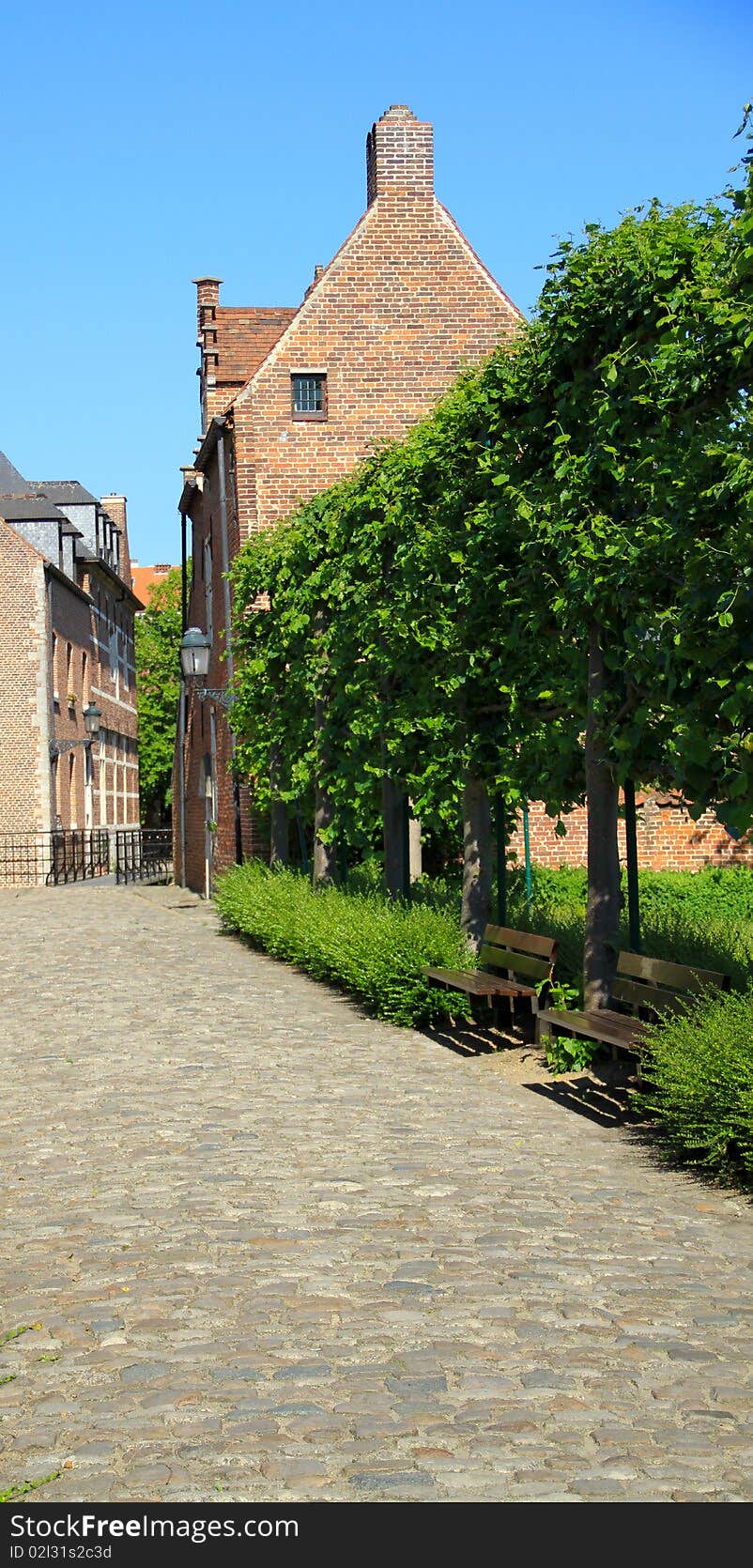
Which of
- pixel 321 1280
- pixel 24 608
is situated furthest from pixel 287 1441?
pixel 24 608

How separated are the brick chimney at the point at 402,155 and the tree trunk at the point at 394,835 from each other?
12464mm

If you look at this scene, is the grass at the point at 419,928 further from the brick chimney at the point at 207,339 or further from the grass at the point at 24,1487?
the brick chimney at the point at 207,339

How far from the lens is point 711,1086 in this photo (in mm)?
Answer: 7445

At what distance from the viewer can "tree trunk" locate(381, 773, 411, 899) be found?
1598 cm

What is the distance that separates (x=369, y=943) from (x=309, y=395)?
13640 mm

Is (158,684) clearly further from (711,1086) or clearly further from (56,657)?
(711,1086)

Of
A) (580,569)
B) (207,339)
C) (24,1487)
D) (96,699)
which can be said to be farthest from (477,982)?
(96,699)

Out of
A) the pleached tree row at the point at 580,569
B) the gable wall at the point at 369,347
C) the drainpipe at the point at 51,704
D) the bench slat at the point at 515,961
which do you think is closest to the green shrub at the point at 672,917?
the bench slat at the point at 515,961

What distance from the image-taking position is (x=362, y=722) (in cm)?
1562

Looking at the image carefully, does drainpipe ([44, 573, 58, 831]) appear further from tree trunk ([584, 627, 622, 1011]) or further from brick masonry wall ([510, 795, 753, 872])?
tree trunk ([584, 627, 622, 1011])

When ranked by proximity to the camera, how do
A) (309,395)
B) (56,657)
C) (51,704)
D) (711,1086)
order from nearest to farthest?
1. (711,1086)
2. (309,395)
3. (51,704)
4. (56,657)

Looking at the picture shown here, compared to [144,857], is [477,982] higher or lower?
lower

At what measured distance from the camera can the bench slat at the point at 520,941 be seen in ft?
37.2

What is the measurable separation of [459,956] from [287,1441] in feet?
28.6
